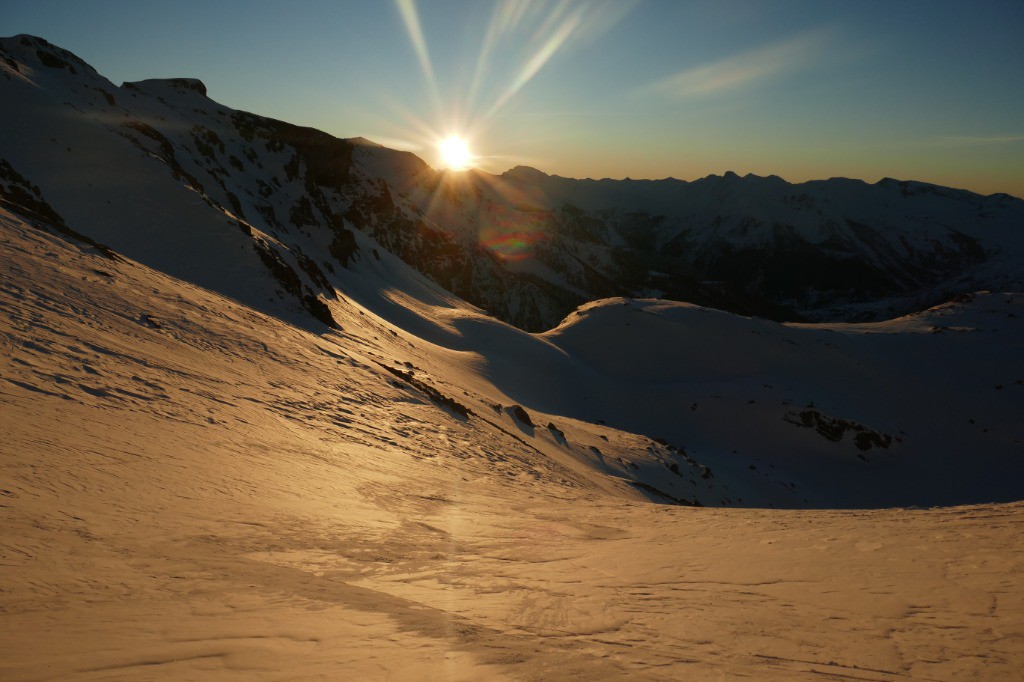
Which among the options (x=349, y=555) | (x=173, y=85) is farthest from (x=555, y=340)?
(x=173, y=85)

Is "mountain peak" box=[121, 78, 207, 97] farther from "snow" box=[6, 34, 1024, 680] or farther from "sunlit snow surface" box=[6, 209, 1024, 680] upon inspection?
"sunlit snow surface" box=[6, 209, 1024, 680]

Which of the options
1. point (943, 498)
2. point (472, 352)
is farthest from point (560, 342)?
point (943, 498)

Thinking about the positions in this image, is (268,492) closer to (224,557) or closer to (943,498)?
(224,557)

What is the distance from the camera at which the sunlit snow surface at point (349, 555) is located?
12.8ft

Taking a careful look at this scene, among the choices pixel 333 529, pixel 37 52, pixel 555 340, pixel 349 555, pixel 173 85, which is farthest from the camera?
pixel 173 85

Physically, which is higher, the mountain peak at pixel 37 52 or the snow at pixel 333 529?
the mountain peak at pixel 37 52

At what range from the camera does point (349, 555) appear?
20.0 feet

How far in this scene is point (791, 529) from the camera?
8.85 m

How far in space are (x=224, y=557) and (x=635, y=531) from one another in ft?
21.0

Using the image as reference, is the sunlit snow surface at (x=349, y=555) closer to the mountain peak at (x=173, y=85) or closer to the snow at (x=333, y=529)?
the snow at (x=333, y=529)

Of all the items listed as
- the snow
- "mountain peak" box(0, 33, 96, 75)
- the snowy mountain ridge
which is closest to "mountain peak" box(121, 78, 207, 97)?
the snowy mountain ridge

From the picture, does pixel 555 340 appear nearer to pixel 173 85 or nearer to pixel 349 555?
pixel 349 555

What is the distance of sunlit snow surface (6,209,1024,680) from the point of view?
391cm

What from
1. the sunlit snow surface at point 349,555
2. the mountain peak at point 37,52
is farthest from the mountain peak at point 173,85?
the sunlit snow surface at point 349,555
